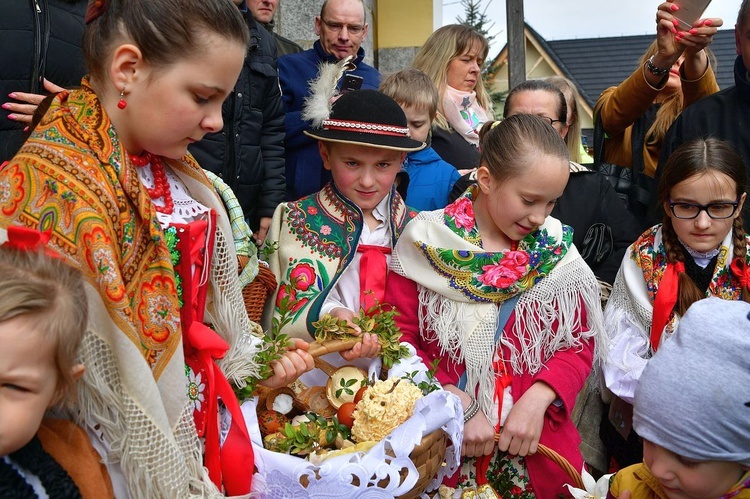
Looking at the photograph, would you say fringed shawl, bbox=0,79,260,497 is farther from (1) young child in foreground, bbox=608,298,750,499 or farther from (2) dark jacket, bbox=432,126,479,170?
(2) dark jacket, bbox=432,126,479,170

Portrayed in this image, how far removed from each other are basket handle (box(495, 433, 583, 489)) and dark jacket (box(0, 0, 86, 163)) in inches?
80.4

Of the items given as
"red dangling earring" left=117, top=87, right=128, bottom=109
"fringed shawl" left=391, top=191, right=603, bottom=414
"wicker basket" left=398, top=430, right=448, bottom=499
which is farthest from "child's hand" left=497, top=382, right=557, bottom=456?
"red dangling earring" left=117, top=87, right=128, bottom=109

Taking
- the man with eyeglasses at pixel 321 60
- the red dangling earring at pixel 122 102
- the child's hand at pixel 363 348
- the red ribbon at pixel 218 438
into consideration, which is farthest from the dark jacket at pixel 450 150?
the red dangling earring at pixel 122 102

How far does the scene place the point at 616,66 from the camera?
26.2m

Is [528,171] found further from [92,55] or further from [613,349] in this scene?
[92,55]

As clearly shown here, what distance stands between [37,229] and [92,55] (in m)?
0.52

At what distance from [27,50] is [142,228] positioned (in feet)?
3.77

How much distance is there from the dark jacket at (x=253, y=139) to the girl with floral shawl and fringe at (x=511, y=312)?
118 cm

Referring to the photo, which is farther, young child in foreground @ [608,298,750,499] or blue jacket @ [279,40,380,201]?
blue jacket @ [279,40,380,201]

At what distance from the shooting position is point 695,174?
10.3 feet

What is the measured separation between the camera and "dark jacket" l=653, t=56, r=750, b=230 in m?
3.72

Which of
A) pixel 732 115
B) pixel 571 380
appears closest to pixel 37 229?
pixel 571 380

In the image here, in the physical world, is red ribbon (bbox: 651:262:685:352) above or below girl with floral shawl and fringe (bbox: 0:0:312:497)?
below

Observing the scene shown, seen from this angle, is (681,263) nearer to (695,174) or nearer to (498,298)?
(695,174)
